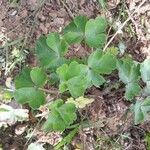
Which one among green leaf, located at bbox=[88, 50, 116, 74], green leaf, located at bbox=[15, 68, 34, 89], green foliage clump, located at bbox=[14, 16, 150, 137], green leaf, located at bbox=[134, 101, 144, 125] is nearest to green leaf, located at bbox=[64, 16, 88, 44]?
green foliage clump, located at bbox=[14, 16, 150, 137]

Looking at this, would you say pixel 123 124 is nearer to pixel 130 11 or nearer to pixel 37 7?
pixel 130 11

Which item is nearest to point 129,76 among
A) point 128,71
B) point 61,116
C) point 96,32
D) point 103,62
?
point 128,71

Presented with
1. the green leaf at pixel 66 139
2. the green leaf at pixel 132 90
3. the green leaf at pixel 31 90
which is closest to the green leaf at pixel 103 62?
the green leaf at pixel 132 90

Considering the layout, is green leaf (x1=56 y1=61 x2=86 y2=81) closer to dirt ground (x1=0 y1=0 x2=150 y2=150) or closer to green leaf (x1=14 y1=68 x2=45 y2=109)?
green leaf (x1=14 y1=68 x2=45 y2=109)

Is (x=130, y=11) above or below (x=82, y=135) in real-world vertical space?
above

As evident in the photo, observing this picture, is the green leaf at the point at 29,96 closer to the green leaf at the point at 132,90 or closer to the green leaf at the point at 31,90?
the green leaf at the point at 31,90

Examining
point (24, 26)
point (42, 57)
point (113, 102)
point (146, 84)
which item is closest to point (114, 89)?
point (113, 102)

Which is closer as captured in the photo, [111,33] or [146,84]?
[146,84]
